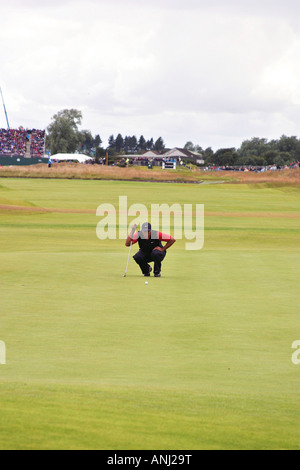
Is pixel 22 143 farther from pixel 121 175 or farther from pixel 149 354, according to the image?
pixel 149 354

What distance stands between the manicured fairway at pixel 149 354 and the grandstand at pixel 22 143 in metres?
150

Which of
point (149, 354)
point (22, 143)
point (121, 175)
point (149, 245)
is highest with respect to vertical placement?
point (22, 143)

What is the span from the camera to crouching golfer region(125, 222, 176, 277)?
1906cm

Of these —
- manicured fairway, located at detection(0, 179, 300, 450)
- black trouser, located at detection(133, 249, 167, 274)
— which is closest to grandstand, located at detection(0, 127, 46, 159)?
manicured fairway, located at detection(0, 179, 300, 450)

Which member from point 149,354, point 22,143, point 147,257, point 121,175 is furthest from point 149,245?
point 22,143

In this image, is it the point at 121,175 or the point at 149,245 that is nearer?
the point at 149,245

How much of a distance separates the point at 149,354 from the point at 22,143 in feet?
542

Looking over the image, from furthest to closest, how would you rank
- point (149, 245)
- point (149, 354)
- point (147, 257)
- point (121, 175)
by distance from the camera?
point (121, 175), point (147, 257), point (149, 245), point (149, 354)

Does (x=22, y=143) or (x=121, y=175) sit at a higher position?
(x=22, y=143)

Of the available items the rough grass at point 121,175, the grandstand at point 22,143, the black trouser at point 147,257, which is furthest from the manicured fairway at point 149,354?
the grandstand at point 22,143

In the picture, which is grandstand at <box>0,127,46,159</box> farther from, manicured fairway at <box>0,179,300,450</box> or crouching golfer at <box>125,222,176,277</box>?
crouching golfer at <box>125,222,176,277</box>

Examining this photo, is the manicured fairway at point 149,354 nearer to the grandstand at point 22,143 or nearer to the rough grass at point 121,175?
the rough grass at point 121,175

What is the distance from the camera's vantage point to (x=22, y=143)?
6762 inches

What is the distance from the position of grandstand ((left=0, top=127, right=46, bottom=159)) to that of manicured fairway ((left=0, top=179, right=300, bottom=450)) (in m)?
150
